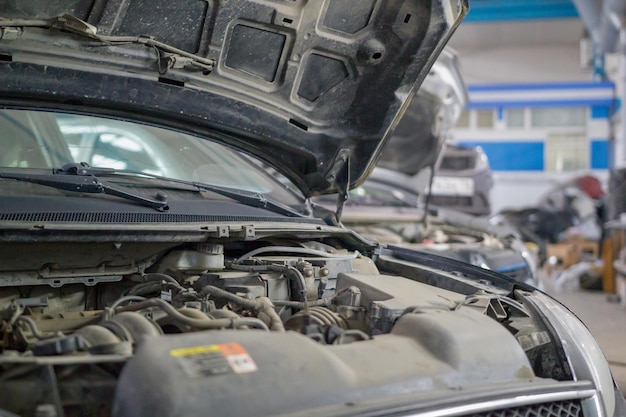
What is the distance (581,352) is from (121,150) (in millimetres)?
1854

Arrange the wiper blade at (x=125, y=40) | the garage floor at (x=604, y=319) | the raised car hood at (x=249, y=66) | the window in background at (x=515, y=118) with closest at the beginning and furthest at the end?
the wiper blade at (x=125, y=40) → the raised car hood at (x=249, y=66) → the garage floor at (x=604, y=319) → the window in background at (x=515, y=118)

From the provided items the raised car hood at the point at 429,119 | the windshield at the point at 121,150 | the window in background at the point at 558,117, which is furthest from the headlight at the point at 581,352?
the window in background at the point at 558,117

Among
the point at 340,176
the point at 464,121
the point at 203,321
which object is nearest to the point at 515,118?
the point at 464,121

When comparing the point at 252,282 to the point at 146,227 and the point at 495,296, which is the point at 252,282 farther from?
the point at 495,296

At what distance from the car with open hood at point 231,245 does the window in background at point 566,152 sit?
43.4ft

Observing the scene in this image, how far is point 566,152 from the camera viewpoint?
1515cm

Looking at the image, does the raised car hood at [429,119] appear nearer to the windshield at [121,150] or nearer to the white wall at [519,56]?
the windshield at [121,150]

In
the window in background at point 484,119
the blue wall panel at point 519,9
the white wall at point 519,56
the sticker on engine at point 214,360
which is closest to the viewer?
the sticker on engine at point 214,360

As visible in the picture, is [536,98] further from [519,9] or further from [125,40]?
[125,40]

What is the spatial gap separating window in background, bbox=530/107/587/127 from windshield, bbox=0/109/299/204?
1318 cm

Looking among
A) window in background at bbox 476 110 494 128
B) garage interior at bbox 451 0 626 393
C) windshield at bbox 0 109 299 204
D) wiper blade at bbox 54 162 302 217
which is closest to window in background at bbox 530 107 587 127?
garage interior at bbox 451 0 626 393

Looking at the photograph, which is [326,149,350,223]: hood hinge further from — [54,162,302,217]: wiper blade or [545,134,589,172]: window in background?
[545,134,589,172]: window in background

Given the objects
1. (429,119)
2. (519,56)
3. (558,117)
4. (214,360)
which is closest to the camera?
(214,360)

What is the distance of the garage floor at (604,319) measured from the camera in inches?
167
